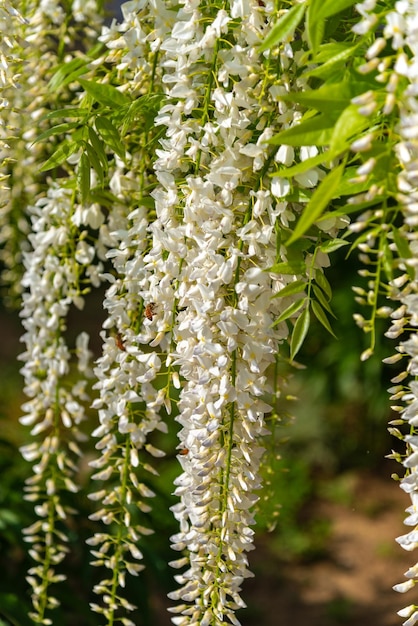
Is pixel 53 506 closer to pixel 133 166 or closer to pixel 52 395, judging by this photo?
pixel 52 395

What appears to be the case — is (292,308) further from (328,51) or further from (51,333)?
(51,333)

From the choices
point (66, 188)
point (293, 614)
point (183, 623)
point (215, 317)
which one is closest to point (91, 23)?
point (66, 188)

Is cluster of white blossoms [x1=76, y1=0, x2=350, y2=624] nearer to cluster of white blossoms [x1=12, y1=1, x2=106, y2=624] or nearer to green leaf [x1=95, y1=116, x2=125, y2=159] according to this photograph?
green leaf [x1=95, y1=116, x2=125, y2=159]

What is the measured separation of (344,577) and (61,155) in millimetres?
2917

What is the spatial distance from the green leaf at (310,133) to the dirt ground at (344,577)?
2651 millimetres

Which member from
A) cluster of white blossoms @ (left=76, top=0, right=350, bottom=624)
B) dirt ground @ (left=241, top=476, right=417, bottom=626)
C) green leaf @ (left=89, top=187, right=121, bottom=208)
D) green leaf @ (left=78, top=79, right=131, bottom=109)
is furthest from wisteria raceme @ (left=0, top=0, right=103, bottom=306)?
dirt ground @ (left=241, top=476, right=417, bottom=626)

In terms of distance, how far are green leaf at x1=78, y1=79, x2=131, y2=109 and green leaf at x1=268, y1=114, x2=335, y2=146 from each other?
42 cm

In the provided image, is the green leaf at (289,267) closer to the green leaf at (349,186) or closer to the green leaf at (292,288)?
the green leaf at (292,288)

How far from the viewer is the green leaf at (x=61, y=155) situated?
3.75ft

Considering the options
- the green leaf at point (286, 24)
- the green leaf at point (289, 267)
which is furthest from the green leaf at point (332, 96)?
the green leaf at point (289, 267)

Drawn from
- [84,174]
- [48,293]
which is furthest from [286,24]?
[48,293]

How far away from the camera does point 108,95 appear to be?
1.15 m

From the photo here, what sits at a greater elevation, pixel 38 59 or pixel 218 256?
pixel 38 59

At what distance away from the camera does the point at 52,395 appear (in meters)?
1.47
